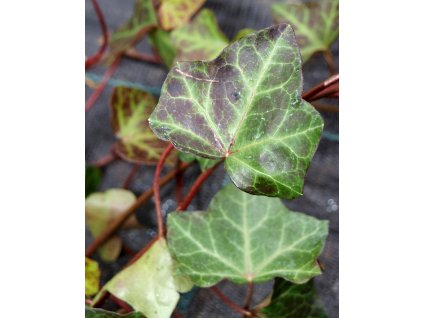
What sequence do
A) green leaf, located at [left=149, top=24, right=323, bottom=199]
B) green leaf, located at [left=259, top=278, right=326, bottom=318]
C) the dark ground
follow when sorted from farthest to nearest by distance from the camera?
the dark ground, green leaf, located at [left=259, top=278, right=326, bottom=318], green leaf, located at [left=149, top=24, right=323, bottom=199]

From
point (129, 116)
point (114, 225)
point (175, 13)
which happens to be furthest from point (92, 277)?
point (175, 13)

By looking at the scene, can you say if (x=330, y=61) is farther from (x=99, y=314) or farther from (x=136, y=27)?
(x=99, y=314)

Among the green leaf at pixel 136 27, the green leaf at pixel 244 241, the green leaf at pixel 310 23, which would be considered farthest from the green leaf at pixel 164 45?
the green leaf at pixel 244 241

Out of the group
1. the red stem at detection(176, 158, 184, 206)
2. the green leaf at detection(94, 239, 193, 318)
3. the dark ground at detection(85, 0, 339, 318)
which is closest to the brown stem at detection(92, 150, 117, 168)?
the dark ground at detection(85, 0, 339, 318)

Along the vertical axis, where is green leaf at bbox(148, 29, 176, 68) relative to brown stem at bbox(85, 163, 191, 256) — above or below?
above

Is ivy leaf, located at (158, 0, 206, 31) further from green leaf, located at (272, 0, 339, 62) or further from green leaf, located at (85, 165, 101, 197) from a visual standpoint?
green leaf, located at (85, 165, 101, 197)

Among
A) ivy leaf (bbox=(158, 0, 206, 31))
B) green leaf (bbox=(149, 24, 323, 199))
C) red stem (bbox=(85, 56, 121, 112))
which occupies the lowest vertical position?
red stem (bbox=(85, 56, 121, 112))

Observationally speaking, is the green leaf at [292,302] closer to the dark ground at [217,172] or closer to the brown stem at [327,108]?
the dark ground at [217,172]
